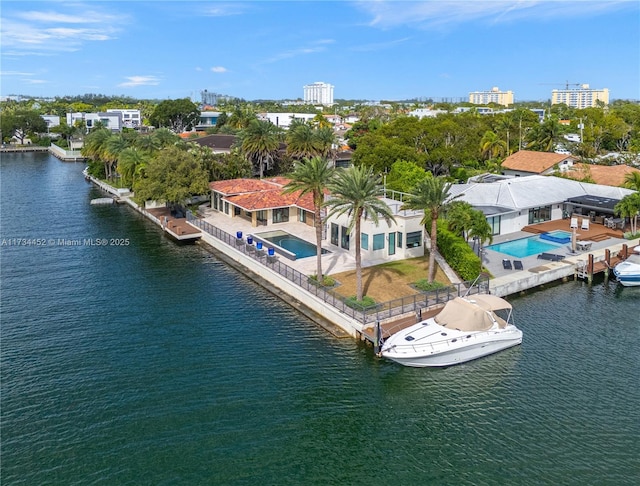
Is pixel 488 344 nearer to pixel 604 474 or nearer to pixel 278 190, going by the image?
pixel 604 474

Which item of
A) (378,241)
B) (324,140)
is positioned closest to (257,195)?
(378,241)

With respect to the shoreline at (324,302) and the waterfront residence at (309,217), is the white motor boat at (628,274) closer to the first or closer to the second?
the shoreline at (324,302)

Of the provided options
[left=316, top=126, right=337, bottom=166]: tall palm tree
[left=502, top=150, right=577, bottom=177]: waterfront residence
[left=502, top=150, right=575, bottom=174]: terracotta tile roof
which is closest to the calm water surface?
[left=502, top=150, right=577, bottom=177]: waterfront residence

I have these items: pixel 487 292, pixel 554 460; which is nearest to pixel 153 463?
pixel 554 460

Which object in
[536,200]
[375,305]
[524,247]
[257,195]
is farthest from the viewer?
[257,195]

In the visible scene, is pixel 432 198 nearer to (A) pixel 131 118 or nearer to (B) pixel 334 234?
(B) pixel 334 234

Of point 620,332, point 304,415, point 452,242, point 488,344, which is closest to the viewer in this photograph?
point 304,415

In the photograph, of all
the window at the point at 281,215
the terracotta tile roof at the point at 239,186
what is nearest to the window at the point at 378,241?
the window at the point at 281,215
